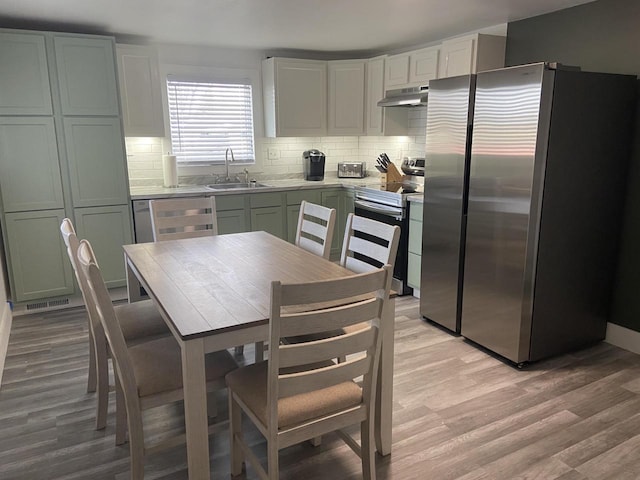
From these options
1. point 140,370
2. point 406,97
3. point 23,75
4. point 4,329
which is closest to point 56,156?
point 23,75

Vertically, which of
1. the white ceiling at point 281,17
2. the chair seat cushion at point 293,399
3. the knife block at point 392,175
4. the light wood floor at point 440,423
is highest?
the white ceiling at point 281,17

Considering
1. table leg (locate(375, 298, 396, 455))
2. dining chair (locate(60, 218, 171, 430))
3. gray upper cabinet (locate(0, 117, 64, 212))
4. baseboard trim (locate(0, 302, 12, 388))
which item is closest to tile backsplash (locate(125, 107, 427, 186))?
gray upper cabinet (locate(0, 117, 64, 212))

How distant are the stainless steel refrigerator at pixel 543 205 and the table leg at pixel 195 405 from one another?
1984mm

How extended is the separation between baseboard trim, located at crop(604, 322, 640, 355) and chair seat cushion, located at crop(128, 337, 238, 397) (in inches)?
105

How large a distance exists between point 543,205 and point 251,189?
8.73ft

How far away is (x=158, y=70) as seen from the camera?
13.4 ft

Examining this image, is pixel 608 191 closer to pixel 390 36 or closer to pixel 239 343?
pixel 390 36

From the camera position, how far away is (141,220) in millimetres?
3988

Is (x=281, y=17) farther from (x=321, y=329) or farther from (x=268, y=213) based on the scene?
(x=321, y=329)

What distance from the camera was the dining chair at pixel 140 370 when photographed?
1635 mm

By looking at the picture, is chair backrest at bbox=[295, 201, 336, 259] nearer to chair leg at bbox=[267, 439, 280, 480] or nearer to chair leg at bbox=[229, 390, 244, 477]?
chair leg at bbox=[229, 390, 244, 477]

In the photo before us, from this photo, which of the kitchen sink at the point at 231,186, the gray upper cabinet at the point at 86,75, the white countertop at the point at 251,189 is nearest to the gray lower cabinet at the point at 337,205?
the white countertop at the point at 251,189

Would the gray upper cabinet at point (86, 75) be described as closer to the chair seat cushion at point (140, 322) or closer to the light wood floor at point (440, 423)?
the light wood floor at point (440, 423)

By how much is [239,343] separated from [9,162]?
9.75 feet
